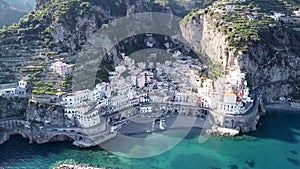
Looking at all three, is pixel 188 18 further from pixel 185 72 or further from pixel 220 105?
pixel 220 105

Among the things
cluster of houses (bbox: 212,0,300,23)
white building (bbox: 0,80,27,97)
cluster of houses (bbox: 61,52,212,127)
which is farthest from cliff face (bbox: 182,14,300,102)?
white building (bbox: 0,80,27,97)

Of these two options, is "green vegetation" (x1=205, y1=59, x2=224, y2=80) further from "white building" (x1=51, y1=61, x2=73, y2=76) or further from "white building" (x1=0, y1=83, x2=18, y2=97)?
"white building" (x1=0, y1=83, x2=18, y2=97)

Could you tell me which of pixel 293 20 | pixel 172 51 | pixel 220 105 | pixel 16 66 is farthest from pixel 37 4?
pixel 293 20

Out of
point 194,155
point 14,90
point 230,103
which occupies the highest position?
point 14,90

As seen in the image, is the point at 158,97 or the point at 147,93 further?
the point at 147,93

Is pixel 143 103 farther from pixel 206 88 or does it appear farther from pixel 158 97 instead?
pixel 206 88

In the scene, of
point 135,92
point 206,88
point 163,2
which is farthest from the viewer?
point 163,2

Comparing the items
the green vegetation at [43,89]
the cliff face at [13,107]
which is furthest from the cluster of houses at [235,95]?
the cliff face at [13,107]

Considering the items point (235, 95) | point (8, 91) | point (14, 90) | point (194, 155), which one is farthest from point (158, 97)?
point (8, 91)
